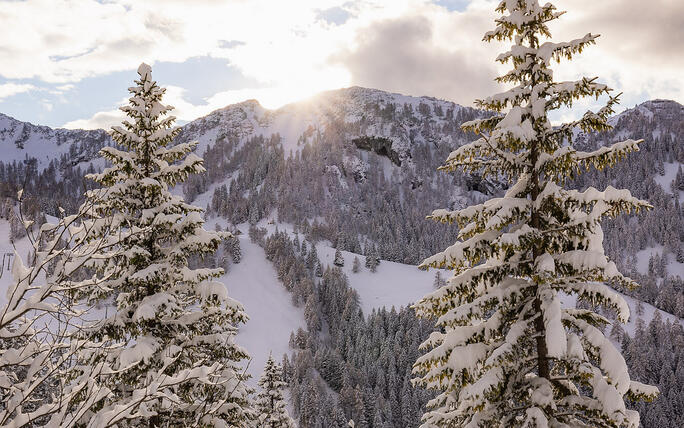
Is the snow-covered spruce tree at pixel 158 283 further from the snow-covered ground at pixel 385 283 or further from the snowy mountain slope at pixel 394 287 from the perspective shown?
the snow-covered ground at pixel 385 283

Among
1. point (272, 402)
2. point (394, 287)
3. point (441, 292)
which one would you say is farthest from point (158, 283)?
point (394, 287)

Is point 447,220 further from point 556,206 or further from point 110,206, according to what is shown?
point 110,206

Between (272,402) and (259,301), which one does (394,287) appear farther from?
(272,402)

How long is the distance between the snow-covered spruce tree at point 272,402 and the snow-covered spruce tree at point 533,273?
15363 mm

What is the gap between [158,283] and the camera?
9.08m

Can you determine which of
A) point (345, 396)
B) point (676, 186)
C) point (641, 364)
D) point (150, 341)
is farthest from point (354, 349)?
point (676, 186)

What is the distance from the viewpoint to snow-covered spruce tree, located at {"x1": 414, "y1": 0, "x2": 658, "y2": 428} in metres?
6.09

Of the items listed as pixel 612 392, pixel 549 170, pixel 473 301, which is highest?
pixel 549 170

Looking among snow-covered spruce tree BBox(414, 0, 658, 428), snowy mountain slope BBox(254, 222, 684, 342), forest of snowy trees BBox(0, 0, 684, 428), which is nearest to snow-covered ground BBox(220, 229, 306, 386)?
snowy mountain slope BBox(254, 222, 684, 342)

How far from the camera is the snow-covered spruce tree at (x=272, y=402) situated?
67.6 ft

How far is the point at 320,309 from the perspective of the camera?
110 meters

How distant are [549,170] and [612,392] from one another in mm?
3401

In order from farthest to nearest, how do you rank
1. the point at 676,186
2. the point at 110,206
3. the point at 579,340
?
the point at 676,186 → the point at 110,206 → the point at 579,340

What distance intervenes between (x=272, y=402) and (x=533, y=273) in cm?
1806
